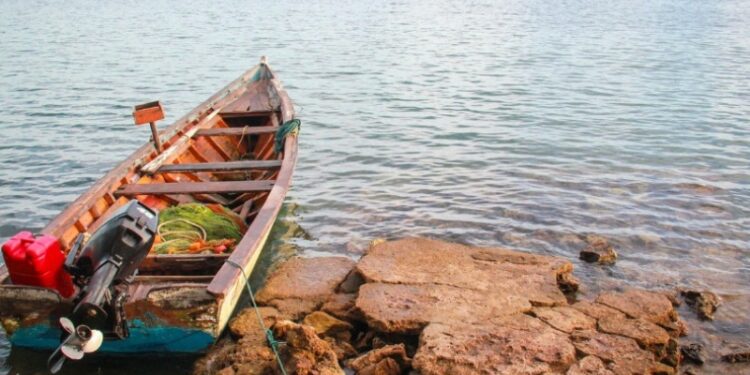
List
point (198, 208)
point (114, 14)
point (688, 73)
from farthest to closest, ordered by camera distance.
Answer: point (114, 14), point (688, 73), point (198, 208)

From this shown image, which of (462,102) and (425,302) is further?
(462,102)

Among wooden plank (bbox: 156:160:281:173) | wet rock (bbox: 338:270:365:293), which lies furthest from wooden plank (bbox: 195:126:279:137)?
wet rock (bbox: 338:270:365:293)

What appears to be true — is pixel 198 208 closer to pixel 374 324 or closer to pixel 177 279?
pixel 177 279

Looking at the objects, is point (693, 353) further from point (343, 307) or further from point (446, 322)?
point (343, 307)

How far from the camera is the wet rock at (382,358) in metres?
4.53

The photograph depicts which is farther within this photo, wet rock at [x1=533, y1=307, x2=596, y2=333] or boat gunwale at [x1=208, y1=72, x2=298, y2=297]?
wet rock at [x1=533, y1=307, x2=596, y2=333]

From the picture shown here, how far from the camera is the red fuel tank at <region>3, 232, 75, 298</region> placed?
4.27 metres

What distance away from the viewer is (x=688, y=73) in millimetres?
17953

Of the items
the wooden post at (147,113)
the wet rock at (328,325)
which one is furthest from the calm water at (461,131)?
the wooden post at (147,113)

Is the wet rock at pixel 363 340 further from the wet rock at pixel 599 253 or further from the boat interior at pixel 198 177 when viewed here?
the wet rock at pixel 599 253

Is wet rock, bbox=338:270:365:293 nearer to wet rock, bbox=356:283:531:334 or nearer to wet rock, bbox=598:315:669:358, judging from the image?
wet rock, bbox=356:283:531:334

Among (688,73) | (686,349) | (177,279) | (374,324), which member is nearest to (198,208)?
(177,279)

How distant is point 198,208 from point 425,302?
8.91 ft

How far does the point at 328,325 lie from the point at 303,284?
3.03 ft
